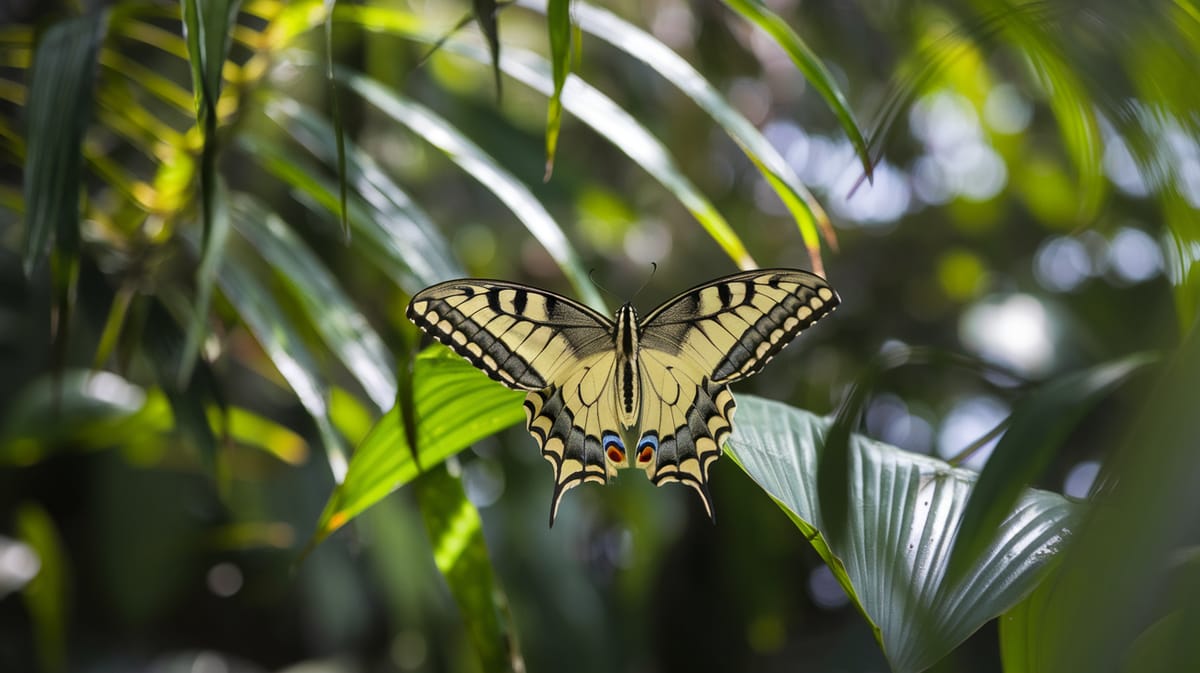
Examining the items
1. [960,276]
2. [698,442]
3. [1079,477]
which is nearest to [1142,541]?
[698,442]

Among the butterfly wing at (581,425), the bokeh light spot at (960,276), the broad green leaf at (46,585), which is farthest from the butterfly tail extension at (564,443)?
the bokeh light spot at (960,276)

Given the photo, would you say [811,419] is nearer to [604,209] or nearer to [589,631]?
[604,209]

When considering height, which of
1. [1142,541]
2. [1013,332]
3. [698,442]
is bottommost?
[1142,541]

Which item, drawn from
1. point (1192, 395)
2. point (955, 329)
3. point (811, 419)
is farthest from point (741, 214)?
point (1192, 395)

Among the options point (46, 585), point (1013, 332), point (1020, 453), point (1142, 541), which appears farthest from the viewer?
point (1013, 332)

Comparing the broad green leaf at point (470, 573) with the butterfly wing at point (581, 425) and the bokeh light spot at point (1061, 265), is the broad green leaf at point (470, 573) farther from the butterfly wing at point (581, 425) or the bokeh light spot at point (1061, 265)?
the bokeh light spot at point (1061, 265)

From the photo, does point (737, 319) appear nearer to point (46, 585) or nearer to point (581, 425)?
point (581, 425)
